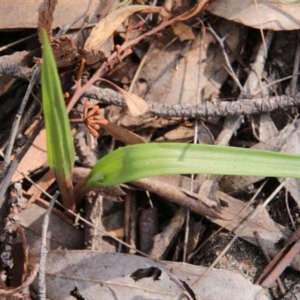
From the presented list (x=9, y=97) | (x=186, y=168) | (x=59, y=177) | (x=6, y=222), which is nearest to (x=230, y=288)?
(x=186, y=168)

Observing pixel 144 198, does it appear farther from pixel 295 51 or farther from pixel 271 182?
pixel 295 51

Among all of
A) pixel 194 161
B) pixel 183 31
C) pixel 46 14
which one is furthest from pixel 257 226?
pixel 46 14

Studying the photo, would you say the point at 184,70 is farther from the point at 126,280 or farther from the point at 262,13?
the point at 126,280

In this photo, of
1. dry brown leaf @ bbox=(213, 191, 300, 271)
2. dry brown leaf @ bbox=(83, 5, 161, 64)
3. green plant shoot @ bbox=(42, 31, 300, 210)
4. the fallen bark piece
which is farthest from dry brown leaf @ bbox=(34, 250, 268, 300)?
the fallen bark piece

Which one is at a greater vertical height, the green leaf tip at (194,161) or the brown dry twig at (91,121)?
the brown dry twig at (91,121)

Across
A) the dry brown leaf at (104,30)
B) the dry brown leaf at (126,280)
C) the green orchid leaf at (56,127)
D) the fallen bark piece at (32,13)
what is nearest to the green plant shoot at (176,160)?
the green orchid leaf at (56,127)

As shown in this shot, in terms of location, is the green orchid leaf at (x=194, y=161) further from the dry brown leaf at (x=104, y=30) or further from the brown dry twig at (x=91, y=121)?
the dry brown leaf at (x=104, y=30)
